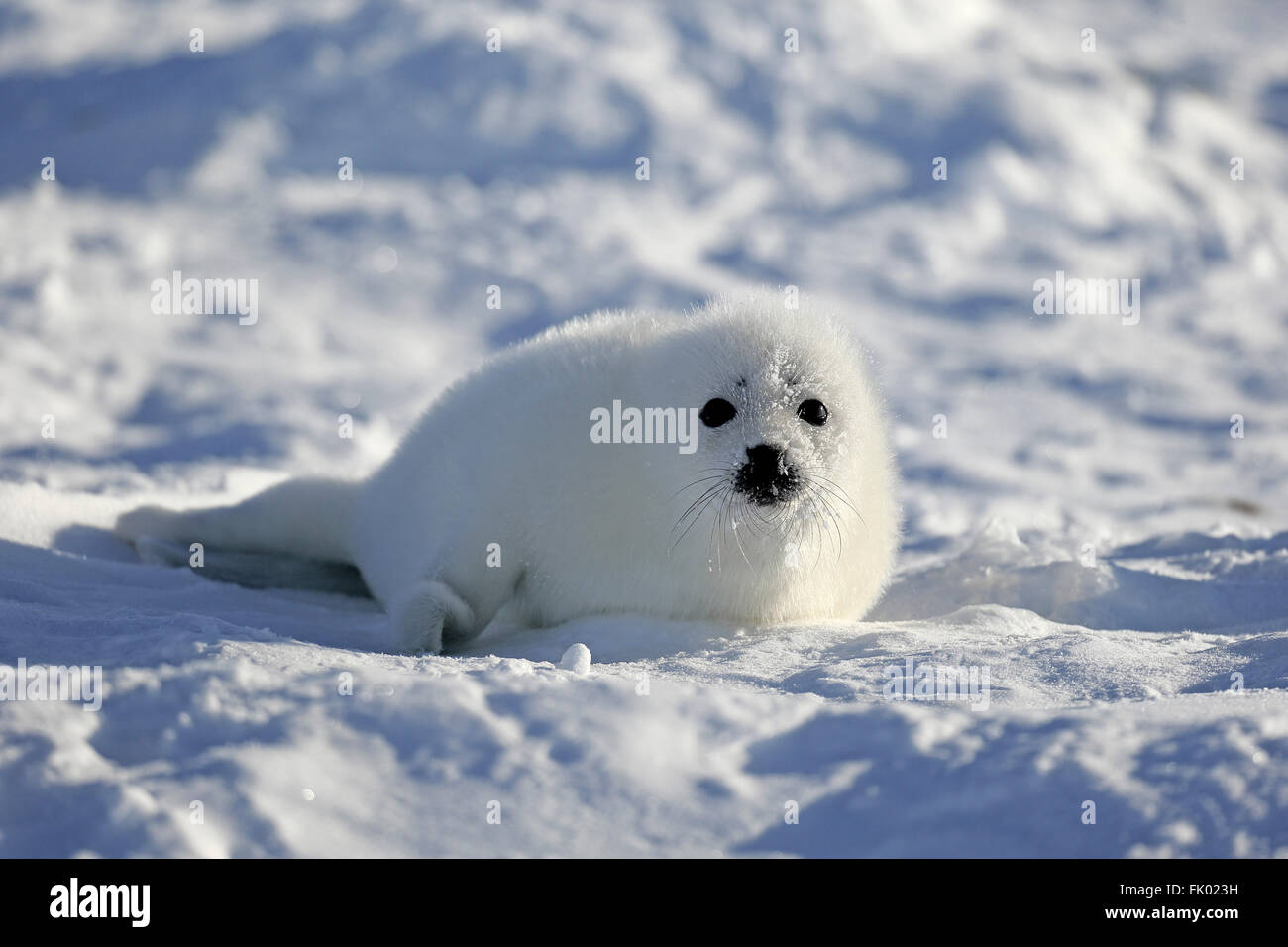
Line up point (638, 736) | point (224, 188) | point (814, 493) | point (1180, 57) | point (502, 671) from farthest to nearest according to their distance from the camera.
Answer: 1. point (1180, 57)
2. point (224, 188)
3. point (814, 493)
4. point (502, 671)
5. point (638, 736)

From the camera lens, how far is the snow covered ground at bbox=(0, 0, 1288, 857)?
2270 mm

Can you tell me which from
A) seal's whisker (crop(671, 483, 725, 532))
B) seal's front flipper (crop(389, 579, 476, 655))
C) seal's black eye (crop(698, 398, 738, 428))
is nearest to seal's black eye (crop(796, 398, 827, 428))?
seal's black eye (crop(698, 398, 738, 428))

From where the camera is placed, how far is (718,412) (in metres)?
3.71

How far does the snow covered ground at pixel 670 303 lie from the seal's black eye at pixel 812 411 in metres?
0.65

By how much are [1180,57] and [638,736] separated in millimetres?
16781

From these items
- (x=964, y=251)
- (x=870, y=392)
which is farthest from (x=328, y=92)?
(x=870, y=392)

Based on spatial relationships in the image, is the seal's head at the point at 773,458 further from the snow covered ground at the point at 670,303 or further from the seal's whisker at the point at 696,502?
the snow covered ground at the point at 670,303

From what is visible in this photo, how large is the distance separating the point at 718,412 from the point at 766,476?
291 mm

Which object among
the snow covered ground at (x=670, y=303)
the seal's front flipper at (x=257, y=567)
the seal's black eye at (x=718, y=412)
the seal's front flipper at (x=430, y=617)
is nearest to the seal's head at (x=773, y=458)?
the seal's black eye at (x=718, y=412)

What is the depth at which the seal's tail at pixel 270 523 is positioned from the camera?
4.81 meters

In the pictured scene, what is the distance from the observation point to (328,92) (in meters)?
14.9
